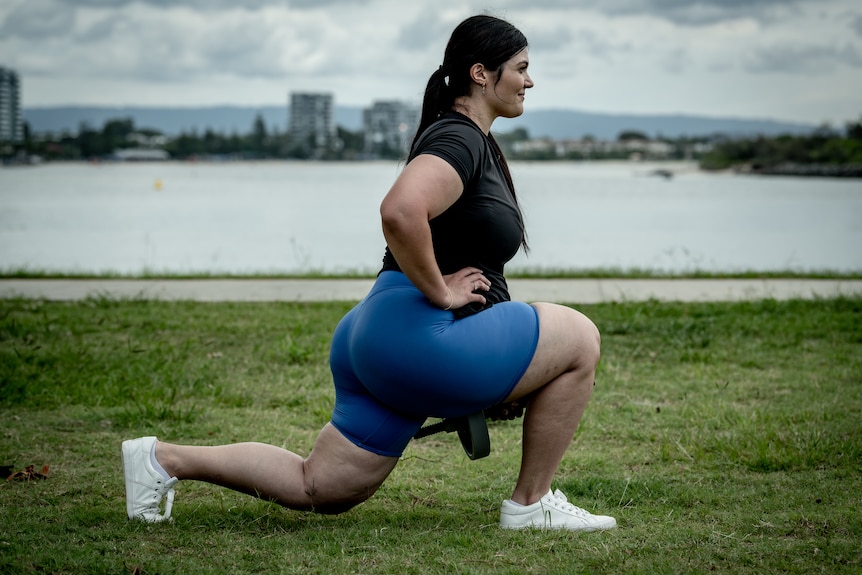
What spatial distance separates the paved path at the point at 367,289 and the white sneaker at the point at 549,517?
5.37 m

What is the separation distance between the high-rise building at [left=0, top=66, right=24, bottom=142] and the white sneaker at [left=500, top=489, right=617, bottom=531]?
138064mm

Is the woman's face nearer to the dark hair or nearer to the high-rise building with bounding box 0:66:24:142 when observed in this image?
the dark hair

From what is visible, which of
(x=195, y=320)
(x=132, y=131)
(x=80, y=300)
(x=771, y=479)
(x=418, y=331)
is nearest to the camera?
(x=418, y=331)

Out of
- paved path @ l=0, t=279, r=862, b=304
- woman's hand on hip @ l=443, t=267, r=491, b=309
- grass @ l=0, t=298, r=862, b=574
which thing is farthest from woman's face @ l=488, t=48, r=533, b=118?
paved path @ l=0, t=279, r=862, b=304

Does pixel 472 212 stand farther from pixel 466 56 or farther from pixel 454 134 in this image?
pixel 466 56

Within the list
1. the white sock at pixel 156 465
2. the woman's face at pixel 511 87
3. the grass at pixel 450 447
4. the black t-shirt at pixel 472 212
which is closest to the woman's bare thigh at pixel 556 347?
the black t-shirt at pixel 472 212

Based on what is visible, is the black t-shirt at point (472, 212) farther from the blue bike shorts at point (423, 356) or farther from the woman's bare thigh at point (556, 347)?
the woman's bare thigh at point (556, 347)

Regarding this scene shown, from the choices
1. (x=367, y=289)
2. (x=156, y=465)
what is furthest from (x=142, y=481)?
(x=367, y=289)

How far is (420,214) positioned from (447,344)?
1.48ft

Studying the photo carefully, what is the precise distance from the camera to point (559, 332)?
3.38 m

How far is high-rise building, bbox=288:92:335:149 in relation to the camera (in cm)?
15300

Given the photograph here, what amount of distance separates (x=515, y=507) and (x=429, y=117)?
1.43m

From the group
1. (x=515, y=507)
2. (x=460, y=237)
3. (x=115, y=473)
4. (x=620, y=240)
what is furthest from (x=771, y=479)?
(x=620, y=240)

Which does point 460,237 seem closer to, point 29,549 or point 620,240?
point 29,549
